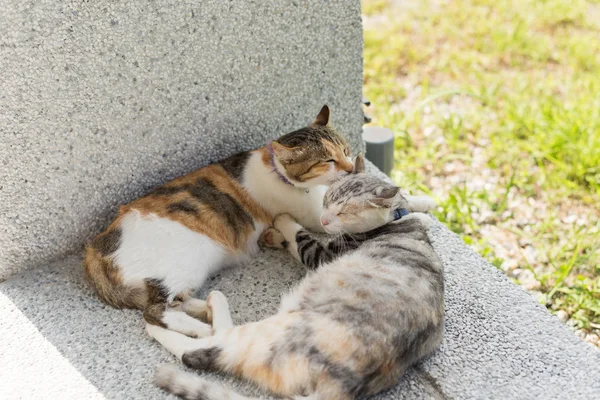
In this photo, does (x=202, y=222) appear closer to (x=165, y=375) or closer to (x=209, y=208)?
(x=209, y=208)

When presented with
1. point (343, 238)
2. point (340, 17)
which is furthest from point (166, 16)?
point (343, 238)

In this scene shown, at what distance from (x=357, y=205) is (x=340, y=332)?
0.59 m

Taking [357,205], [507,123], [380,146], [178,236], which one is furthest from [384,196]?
[507,123]

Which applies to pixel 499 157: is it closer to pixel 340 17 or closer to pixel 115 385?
pixel 340 17

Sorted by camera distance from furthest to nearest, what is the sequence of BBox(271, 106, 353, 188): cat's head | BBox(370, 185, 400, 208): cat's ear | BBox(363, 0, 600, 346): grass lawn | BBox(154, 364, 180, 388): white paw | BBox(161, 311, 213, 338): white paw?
1. BBox(363, 0, 600, 346): grass lawn
2. BBox(271, 106, 353, 188): cat's head
3. BBox(370, 185, 400, 208): cat's ear
4. BBox(161, 311, 213, 338): white paw
5. BBox(154, 364, 180, 388): white paw

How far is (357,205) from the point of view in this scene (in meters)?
1.98

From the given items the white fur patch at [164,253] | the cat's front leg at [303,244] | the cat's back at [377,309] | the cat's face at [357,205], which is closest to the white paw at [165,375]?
the white fur patch at [164,253]

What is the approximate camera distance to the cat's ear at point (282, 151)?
6.76 ft

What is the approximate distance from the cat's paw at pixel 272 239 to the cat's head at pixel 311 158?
0.67 feet

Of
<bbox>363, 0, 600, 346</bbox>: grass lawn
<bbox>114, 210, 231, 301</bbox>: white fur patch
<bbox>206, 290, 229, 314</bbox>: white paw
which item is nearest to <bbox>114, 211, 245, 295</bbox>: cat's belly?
<bbox>114, 210, 231, 301</bbox>: white fur patch

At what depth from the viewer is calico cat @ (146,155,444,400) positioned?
147 centimetres

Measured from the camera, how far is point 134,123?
2057mm

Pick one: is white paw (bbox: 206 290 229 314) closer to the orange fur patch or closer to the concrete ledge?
the concrete ledge

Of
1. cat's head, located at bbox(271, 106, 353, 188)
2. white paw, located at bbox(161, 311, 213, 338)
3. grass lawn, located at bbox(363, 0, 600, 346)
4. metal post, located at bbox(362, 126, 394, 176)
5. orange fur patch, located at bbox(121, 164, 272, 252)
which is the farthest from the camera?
metal post, located at bbox(362, 126, 394, 176)
